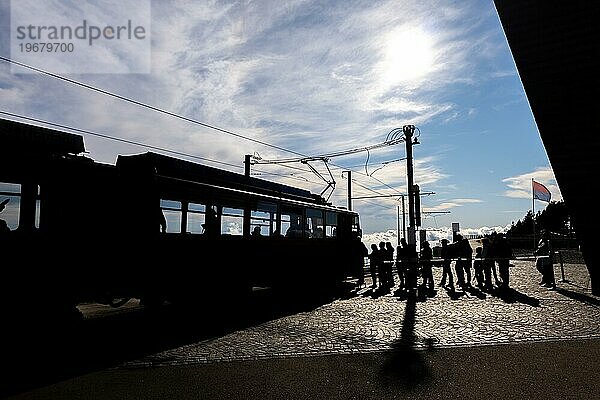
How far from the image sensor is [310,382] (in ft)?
17.9

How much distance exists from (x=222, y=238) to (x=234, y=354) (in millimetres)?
5105

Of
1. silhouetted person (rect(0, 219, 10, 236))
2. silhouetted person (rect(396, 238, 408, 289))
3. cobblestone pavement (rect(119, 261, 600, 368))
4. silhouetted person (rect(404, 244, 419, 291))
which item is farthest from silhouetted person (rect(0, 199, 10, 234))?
silhouetted person (rect(396, 238, 408, 289))

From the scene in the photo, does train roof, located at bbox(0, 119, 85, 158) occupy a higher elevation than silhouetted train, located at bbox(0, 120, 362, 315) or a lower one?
higher

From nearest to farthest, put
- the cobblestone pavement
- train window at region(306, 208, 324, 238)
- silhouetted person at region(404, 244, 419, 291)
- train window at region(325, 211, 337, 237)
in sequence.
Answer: the cobblestone pavement < silhouetted person at region(404, 244, 419, 291) < train window at region(306, 208, 324, 238) < train window at region(325, 211, 337, 237)

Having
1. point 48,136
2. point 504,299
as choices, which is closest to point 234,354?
point 48,136

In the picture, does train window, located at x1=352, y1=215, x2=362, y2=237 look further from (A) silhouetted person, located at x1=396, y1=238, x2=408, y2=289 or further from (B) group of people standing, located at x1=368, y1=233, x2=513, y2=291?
(A) silhouetted person, located at x1=396, y1=238, x2=408, y2=289

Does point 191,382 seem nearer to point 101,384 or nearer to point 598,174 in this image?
point 101,384

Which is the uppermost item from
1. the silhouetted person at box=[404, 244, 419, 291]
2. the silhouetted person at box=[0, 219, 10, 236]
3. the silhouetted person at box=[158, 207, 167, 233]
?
the silhouetted person at box=[158, 207, 167, 233]

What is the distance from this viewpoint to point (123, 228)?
9289mm

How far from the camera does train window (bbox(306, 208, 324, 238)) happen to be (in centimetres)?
1634

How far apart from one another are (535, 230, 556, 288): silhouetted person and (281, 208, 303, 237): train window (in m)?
8.08

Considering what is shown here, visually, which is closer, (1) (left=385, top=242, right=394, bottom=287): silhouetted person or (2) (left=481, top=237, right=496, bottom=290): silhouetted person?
(2) (left=481, top=237, right=496, bottom=290): silhouetted person

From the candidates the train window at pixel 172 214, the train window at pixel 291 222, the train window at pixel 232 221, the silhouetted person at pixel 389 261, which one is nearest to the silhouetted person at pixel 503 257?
the silhouetted person at pixel 389 261

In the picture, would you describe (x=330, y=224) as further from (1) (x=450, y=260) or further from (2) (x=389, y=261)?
(1) (x=450, y=260)
